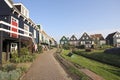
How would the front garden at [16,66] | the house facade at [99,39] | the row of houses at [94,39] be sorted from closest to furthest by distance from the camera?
the front garden at [16,66] → the row of houses at [94,39] → the house facade at [99,39]

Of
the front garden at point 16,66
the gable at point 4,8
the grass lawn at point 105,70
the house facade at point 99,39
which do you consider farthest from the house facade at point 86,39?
the gable at point 4,8

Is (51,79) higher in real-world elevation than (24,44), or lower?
lower

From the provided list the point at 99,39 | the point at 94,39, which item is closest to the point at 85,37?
the point at 94,39

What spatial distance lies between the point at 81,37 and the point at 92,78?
329 feet

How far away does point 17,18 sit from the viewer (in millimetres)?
25031

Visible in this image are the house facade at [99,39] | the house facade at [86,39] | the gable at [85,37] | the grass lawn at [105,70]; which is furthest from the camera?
the house facade at [99,39]

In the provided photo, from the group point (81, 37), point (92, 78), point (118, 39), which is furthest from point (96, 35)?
point (92, 78)

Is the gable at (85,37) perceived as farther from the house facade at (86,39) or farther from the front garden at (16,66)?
the front garden at (16,66)

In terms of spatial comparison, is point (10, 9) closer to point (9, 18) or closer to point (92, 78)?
point (9, 18)

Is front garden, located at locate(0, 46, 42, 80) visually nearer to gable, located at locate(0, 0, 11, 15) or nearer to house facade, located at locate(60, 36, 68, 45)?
gable, located at locate(0, 0, 11, 15)

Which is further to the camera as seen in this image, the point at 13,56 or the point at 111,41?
the point at 111,41

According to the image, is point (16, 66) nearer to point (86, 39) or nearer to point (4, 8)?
point (4, 8)

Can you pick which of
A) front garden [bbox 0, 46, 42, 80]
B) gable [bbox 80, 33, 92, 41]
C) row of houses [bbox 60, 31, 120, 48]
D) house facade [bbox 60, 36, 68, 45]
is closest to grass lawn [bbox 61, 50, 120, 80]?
front garden [bbox 0, 46, 42, 80]

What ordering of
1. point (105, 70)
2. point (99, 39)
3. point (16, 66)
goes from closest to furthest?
1. point (16, 66)
2. point (105, 70)
3. point (99, 39)
